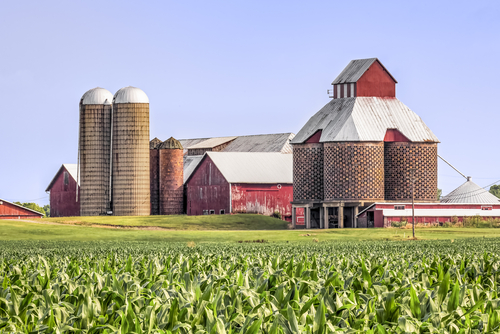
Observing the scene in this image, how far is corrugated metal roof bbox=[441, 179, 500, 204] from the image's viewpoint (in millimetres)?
68938

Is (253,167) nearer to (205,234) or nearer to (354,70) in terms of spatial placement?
(354,70)

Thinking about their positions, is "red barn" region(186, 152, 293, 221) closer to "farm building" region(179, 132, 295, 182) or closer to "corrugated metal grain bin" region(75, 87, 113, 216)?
"farm building" region(179, 132, 295, 182)

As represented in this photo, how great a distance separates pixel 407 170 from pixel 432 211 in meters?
4.17

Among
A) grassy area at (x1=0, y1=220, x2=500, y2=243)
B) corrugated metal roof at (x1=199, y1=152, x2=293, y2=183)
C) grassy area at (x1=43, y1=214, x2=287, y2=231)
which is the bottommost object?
grassy area at (x1=0, y1=220, x2=500, y2=243)

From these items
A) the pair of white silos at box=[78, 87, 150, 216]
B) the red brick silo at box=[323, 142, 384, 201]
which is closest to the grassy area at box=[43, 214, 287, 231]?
the pair of white silos at box=[78, 87, 150, 216]

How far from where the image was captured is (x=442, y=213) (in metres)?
63.5

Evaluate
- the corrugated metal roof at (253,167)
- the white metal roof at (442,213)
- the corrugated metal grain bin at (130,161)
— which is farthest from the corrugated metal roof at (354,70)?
the corrugated metal grain bin at (130,161)

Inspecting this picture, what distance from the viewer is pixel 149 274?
509 inches

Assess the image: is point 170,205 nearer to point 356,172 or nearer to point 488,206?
point 356,172

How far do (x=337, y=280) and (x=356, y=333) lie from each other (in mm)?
3843

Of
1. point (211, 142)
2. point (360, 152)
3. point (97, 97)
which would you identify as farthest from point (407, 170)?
point (211, 142)

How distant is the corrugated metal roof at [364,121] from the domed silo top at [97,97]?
2036 centimetres

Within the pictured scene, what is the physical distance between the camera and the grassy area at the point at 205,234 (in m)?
49.8

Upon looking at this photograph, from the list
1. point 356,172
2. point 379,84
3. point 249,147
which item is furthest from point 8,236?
point 249,147
